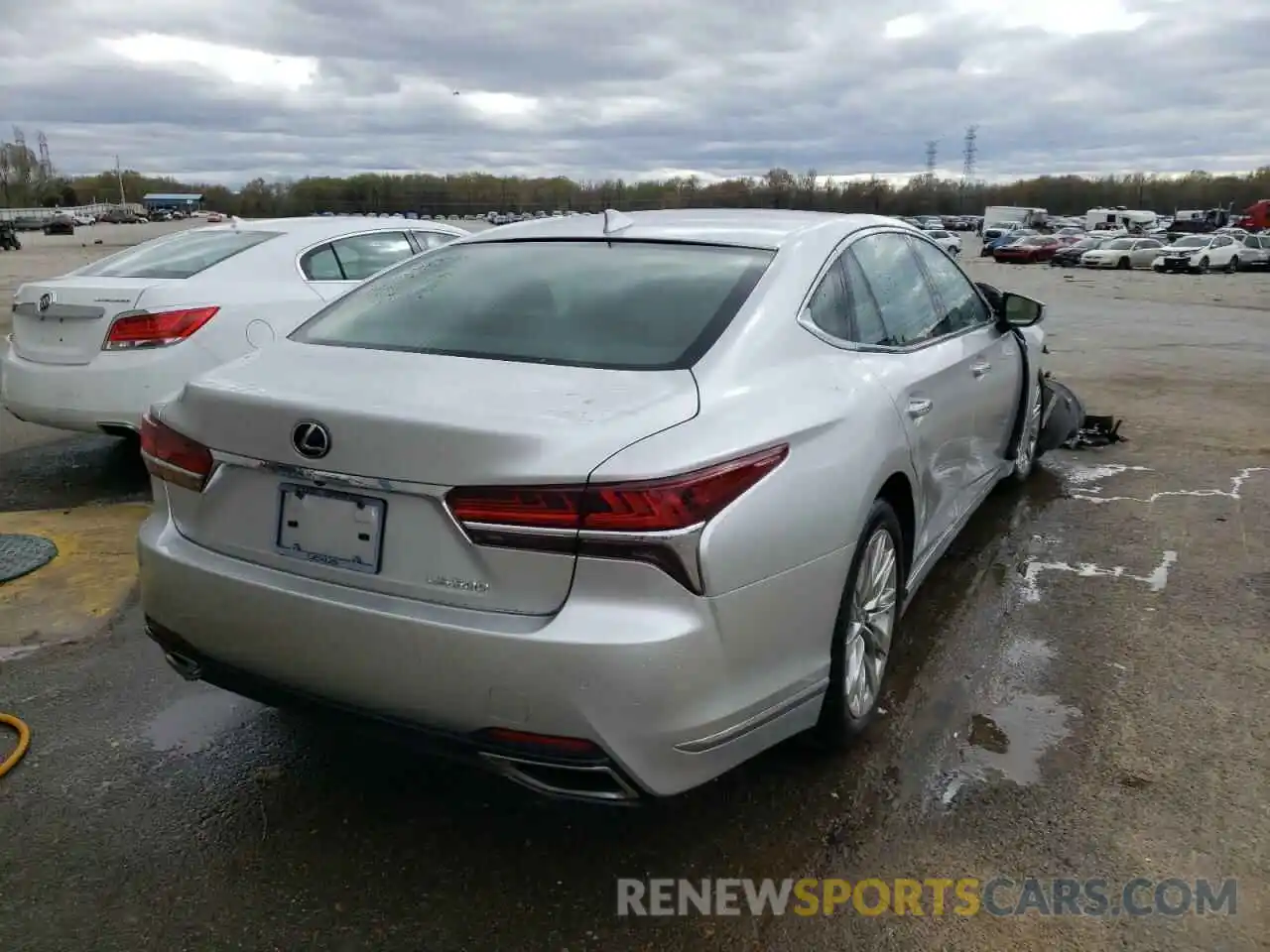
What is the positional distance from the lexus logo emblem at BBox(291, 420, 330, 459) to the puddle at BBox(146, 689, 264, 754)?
1.31 metres

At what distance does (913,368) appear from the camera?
3.40 m

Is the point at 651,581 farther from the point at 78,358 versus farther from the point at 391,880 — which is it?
the point at 78,358

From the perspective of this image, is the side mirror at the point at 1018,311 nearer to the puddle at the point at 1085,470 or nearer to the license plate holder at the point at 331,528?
the puddle at the point at 1085,470

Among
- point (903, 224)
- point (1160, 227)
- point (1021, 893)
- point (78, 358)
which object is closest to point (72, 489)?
point (78, 358)

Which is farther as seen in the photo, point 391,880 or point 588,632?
point 391,880

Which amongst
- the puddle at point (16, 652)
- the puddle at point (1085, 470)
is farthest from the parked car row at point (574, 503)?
the puddle at point (1085, 470)

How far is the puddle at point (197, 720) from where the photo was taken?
3116mm

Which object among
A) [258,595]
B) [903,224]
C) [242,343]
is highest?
[903,224]

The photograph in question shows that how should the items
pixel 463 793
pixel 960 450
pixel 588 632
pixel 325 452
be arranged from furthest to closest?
pixel 960 450 < pixel 463 793 < pixel 325 452 < pixel 588 632

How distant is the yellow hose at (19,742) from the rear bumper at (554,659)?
92cm

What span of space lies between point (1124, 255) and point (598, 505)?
141 feet

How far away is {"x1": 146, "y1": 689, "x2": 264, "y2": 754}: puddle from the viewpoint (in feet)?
10.2

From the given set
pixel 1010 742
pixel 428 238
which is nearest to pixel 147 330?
pixel 428 238

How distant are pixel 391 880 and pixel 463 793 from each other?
400 millimetres
